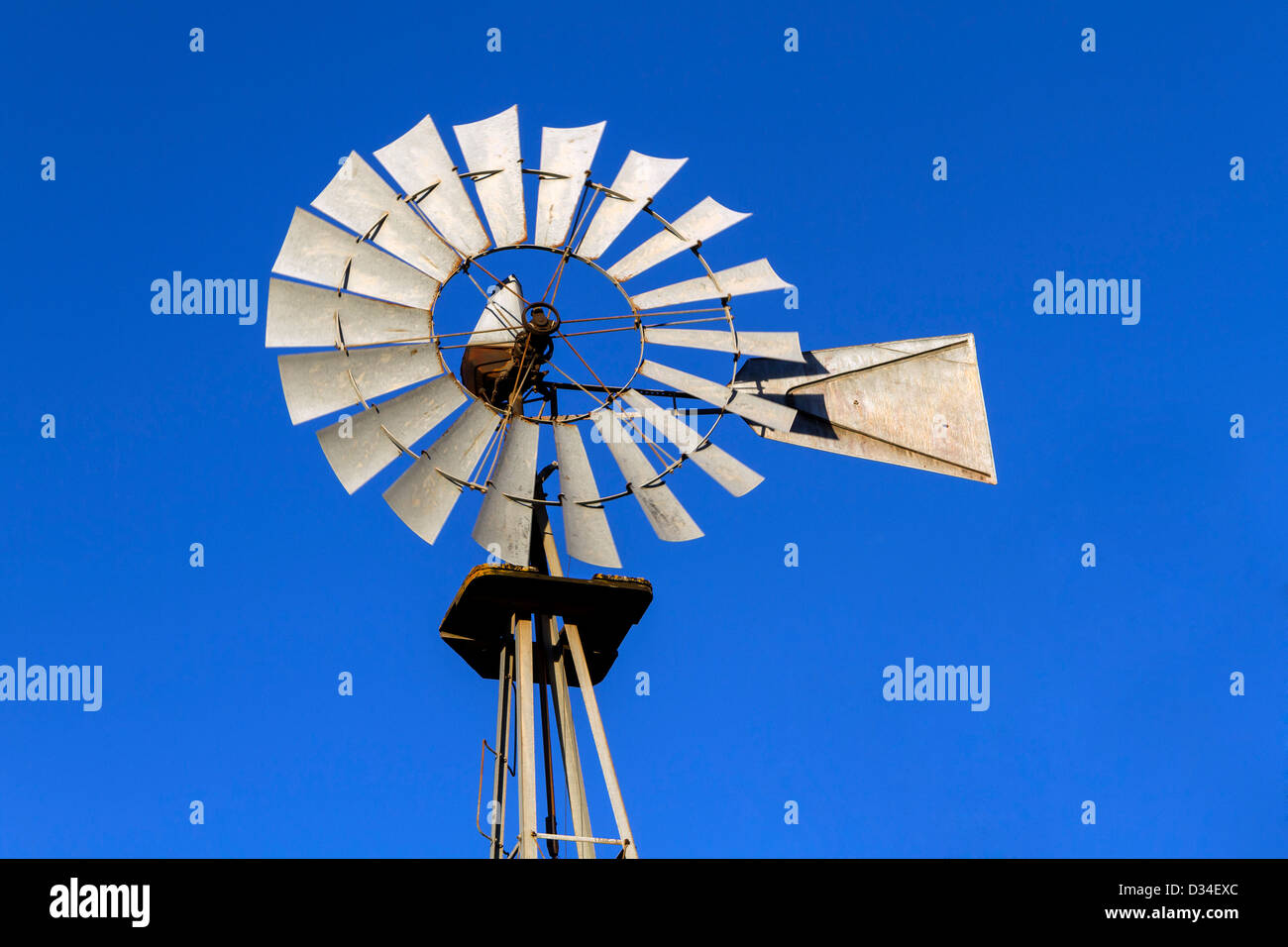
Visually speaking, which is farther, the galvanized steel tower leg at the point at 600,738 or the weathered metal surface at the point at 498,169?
the weathered metal surface at the point at 498,169

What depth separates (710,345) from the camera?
995 centimetres

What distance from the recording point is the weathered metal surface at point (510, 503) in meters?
9.23

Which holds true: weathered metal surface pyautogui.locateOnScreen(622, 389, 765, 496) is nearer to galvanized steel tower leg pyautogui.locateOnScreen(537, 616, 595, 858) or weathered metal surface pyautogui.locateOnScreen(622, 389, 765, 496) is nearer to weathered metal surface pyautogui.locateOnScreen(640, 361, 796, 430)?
weathered metal surface pyautogui.locateOnScreen(640, 361, 796, 430)

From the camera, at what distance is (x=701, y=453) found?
382 inches

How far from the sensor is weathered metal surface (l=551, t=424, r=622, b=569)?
9320 millimetres

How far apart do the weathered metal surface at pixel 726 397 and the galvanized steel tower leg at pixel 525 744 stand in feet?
6.28

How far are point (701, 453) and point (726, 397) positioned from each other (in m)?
0.52

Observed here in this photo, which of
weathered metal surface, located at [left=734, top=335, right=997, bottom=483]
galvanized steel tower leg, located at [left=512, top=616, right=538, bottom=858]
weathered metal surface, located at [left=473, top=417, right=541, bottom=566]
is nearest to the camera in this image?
galvanized steel tower leg, located at [left=512, top=616, right=538, bottom=858]

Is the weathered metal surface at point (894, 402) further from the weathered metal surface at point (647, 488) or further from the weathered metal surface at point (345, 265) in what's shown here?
the weathered metal surface at point (345, 265)

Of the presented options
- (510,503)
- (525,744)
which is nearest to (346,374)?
(510,503)

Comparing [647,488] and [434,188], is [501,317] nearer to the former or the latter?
[434,188]

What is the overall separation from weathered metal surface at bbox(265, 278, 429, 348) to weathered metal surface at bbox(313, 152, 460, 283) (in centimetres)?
36
